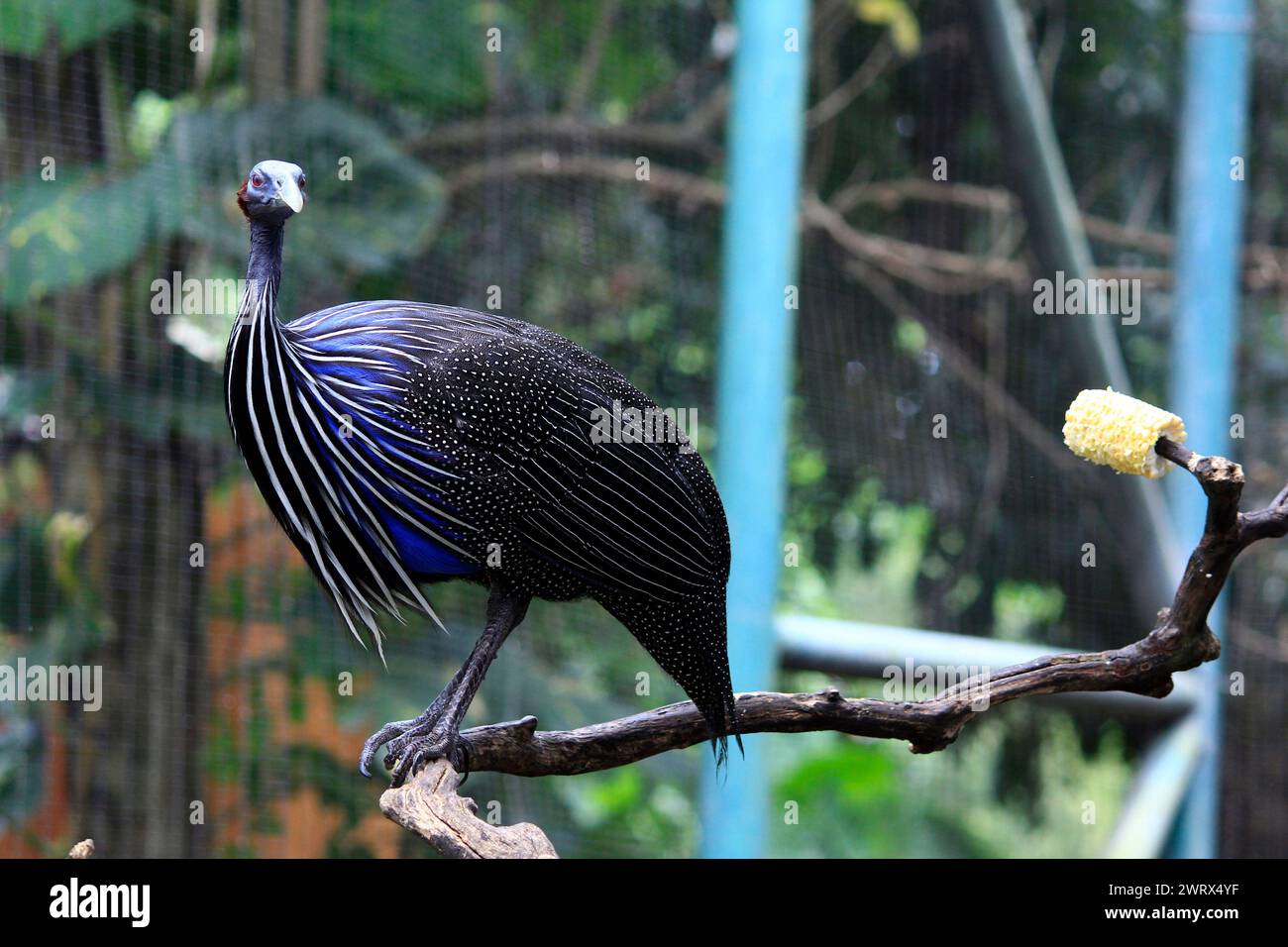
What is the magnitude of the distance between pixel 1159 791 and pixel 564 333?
167 cm

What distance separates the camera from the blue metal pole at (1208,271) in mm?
3201

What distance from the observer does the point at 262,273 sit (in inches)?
46.6

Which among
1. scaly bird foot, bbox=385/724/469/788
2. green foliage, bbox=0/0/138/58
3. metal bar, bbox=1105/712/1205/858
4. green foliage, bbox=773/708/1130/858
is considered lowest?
green foliage, bbox=773/708/1130/858

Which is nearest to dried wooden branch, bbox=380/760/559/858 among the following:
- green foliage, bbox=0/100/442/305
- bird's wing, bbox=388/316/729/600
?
bird's wing, bbox=388/316/729/600

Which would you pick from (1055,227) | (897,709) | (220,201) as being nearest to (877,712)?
(897,709)

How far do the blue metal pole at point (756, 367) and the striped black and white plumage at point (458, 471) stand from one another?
123cm

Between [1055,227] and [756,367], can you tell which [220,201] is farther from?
[1055,227]

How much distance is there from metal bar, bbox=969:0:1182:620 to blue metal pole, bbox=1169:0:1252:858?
0.11 m

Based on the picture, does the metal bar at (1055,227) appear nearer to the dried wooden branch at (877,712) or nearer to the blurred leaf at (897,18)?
the blurred leaf at (897,18)

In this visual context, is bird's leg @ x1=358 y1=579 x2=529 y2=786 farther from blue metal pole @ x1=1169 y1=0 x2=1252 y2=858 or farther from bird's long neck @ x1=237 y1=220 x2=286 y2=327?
blue metal pole @ x1=1169 y1=0 x2=1252 y2=858

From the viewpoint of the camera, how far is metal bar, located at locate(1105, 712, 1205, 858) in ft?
10.0

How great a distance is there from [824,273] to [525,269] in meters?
0.76

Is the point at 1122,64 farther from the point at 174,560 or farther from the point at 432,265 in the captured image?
the point at 174,560

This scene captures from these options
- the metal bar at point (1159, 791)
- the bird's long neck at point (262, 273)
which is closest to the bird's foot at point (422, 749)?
the bird's long neck at point (262, 273)
